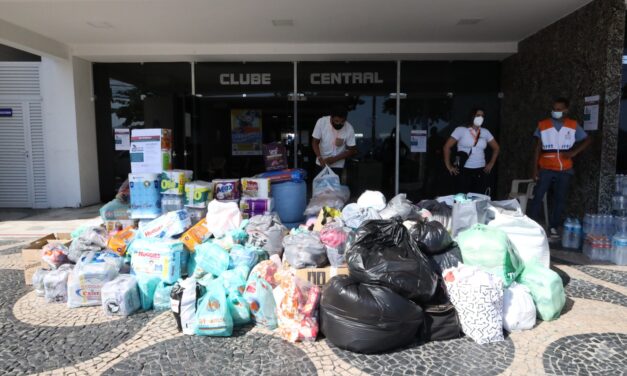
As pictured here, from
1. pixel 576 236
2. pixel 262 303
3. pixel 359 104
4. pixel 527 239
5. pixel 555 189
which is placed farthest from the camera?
pixel 359 104

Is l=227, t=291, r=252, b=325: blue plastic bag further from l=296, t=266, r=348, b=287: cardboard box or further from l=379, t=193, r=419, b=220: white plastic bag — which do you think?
l=379, t=193, r=419, b=220: white plastic bag

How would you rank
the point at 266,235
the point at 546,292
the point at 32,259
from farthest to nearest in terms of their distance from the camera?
the point at 32,259 → the point at 266,235 → the point at 546,292

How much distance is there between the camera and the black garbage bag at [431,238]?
10.4ft

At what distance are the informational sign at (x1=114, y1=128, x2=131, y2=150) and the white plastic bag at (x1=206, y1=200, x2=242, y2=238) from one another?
16.0 ft

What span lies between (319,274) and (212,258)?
0.92 m

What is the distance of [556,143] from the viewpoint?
4938mm

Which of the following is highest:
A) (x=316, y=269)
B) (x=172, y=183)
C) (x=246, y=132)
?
Result: (x=246, y=132)

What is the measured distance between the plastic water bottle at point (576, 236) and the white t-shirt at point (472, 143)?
129 cm

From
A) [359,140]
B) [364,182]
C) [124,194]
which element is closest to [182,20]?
[124,194]

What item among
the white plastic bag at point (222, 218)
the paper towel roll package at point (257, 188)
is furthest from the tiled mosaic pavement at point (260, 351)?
the paper towel roll package at point (257, 188)

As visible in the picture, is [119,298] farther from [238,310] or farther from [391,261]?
[391,261]

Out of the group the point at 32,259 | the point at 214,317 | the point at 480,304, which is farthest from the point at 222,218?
the point at 480,304

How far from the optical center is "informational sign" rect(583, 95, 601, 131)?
4.86 m

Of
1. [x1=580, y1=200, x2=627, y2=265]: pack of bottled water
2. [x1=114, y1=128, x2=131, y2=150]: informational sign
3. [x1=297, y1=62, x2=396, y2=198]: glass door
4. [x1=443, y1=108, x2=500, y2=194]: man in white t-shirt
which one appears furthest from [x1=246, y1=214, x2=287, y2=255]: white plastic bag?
[x1=114, y1=128, x2=131, y2=150]: informational sign
